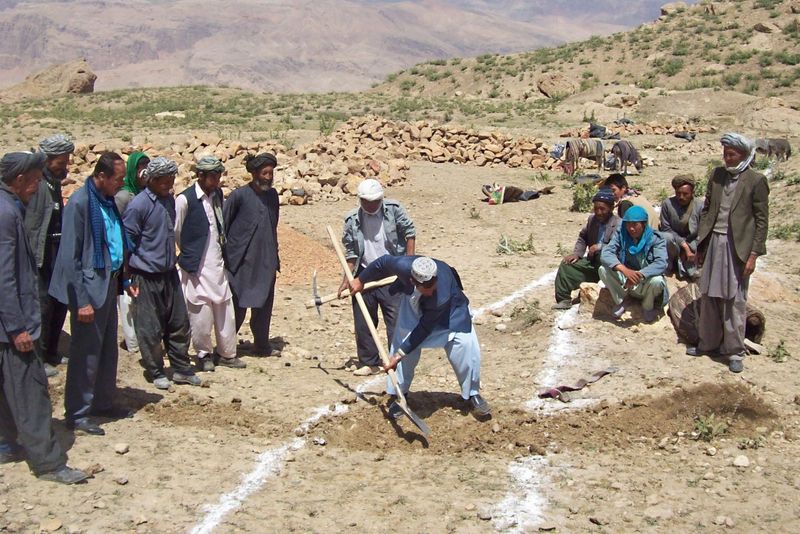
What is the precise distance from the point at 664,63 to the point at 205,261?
106 feet

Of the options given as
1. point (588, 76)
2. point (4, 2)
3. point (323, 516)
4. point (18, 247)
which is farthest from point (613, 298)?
point (4, 2)

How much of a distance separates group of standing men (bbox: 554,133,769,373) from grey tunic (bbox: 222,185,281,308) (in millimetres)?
2474

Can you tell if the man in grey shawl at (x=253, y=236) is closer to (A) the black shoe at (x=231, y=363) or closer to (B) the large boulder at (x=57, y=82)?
(A) the black shoe at (x=231, y=363)

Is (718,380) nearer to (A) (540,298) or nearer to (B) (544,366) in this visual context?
(B) (544,366)

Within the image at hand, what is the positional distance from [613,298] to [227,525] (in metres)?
3.59

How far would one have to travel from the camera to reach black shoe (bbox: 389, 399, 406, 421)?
5.17 metres

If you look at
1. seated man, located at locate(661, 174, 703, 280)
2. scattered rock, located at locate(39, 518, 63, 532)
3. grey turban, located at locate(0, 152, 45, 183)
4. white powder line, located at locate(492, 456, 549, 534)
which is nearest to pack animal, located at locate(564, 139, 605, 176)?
seated man, located at locate(661, 174, 703, 280)

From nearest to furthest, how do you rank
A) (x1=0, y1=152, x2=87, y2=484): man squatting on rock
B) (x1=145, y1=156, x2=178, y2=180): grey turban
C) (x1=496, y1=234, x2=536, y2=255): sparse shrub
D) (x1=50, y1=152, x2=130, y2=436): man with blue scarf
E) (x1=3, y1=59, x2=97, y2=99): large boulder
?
(x1=0, y1=152, x2=87, y2=484): man squatting on rock, (x1=50, y1=152, x2=130, y2=436): man with blue scarf, (x1=145, y1=156, x2=178, y2=180): grey turban, (x1=496, y1=234, x2=536, y2=255): sparse shrub, (x1=3, y1=59, x2=97, y2=99): large boulder

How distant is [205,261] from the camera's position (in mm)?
5785

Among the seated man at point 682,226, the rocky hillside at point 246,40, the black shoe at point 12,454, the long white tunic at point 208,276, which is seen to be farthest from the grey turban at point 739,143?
the rocky hillside at point 246,40

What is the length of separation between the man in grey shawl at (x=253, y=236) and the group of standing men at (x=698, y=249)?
247cm

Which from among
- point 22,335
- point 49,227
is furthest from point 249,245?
point 22,335

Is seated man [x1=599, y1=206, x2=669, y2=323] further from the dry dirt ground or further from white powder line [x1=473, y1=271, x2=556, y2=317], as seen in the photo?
white powder line [x1=473, y1=271, x2=556, y2=317]

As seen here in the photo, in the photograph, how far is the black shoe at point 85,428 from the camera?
476cm
